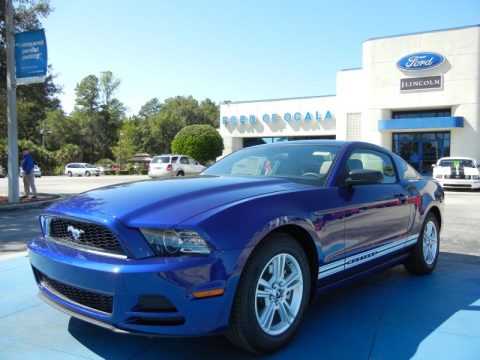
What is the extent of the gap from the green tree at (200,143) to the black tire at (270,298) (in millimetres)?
31697

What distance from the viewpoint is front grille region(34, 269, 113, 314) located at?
8.87 feet

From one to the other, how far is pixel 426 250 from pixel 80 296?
3.83 m

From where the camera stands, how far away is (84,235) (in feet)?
9.59

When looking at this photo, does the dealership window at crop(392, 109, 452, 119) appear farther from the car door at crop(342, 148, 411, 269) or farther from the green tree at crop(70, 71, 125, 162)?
the green tree at crop(70, 71, 125, 162)

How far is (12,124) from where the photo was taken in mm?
12750

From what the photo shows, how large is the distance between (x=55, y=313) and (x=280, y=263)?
6.85ft

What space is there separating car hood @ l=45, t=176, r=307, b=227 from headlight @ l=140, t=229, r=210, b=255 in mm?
56

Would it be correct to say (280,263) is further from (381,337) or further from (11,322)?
(11,322)

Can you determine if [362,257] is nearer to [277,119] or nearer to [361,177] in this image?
[361,177]

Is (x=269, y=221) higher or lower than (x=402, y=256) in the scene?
higher

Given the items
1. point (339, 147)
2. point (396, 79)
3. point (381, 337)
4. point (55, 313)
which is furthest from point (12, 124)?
point (396, 79)

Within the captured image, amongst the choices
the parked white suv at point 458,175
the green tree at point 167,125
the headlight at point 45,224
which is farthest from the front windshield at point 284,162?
the green tree at point 167,125

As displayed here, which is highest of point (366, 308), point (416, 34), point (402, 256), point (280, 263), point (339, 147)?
point (416, 34)

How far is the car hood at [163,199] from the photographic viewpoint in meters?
2.75
